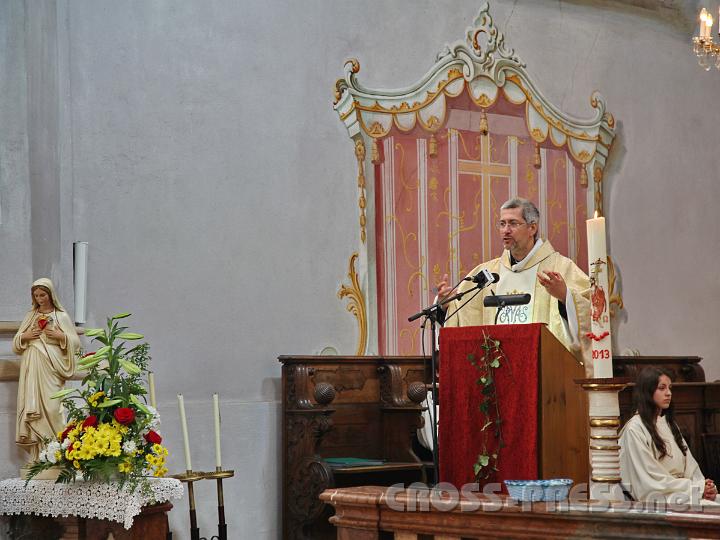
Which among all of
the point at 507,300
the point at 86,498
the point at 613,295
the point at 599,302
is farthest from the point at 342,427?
the point at 599,302

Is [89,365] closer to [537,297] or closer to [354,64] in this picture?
[537,297]

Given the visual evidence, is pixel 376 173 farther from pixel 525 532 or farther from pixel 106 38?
pixel 525 532

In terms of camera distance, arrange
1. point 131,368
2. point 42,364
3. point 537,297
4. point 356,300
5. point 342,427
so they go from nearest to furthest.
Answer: point 131,368 → point 42,364 → point 537,297 → point 342,427 → point 356,300

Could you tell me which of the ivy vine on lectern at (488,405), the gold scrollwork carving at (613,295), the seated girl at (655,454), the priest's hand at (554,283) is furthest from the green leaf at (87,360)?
the gold scrollwork carving at (613,295)

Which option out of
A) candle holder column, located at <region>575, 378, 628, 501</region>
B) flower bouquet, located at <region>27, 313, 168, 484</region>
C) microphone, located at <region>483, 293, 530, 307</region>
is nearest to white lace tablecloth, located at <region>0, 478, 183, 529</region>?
flower bouquet, located at <region>27, 313, 168, 484</region>

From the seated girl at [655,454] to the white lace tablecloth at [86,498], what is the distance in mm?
2776

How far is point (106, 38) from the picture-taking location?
259 inches

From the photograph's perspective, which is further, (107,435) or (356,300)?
(356,300)

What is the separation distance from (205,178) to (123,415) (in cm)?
230

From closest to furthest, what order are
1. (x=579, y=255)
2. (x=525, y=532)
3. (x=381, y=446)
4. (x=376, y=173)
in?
1. (x=525, y=532)
2. (x=381, y=446)
3. (x=376, y=173)
4. (x=579, y=255)

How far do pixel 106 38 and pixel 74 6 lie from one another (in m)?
0.26

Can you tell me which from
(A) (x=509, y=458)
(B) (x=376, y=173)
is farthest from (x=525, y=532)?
Answer: (B) (x=376, y=173)

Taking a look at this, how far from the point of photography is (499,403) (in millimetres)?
4469

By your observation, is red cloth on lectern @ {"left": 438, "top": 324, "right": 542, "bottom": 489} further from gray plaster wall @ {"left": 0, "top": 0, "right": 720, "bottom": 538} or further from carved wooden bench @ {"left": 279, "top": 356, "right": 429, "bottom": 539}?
gray plaster wall @ {"left": 0, "top": 0, "right": 720, "bottom": 538}
